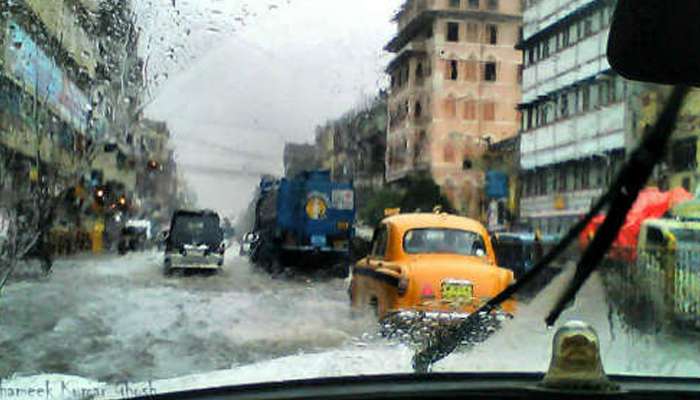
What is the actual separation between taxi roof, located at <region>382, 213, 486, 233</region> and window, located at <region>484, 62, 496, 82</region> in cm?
69

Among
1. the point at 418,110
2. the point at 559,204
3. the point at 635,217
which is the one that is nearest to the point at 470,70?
the point at 418,110

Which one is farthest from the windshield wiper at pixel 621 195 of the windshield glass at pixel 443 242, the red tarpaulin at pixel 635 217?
the windshield glass at pixel 443 242

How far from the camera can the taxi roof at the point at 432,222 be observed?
4638 mm

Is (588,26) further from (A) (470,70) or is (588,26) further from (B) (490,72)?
(A) (470,70)

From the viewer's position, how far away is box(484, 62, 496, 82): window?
169 inches

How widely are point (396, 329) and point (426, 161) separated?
851 mm

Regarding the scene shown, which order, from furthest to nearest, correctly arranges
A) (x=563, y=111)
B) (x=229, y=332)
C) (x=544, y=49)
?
(x=229, y=332)
(x=544, y=49)
(x=563, y=111)

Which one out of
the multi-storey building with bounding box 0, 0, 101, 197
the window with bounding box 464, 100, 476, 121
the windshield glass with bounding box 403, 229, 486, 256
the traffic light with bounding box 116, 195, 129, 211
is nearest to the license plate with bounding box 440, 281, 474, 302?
the windshield glass with bounding box 403, 229, 486, 256

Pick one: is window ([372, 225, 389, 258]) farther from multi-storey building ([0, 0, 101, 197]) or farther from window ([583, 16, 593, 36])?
window ([583, 16, 593, 36])

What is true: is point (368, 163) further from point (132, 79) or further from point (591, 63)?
point (591, 63)

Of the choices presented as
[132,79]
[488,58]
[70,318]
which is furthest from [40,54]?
[488,58]

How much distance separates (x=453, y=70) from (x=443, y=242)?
3.01 feet

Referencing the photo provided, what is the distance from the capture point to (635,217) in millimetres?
3025

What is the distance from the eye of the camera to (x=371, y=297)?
17.3ft
